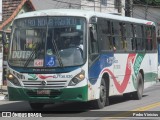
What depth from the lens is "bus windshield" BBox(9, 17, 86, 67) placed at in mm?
13961

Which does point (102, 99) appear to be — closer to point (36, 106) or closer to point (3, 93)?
point (36, 106)

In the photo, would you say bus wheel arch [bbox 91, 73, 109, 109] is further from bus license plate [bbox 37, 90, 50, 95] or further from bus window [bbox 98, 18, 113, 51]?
bus license plate [bbox 37, 90, 50, 95]

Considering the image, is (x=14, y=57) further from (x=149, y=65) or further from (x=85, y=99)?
(x=149, y=65)

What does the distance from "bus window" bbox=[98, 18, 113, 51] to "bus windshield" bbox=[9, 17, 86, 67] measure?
132 cm

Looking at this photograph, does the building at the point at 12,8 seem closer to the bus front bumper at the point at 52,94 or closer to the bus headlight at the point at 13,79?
the bus headlight at the point at 13,79

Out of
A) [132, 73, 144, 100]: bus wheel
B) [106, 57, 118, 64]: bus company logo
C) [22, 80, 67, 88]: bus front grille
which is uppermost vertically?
[106, 57, 118, 64]: bus company logo

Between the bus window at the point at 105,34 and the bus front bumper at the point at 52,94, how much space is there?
2205 mm

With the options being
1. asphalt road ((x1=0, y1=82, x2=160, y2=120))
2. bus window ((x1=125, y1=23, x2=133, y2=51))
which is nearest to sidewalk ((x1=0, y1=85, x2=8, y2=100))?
asphalt road ((x1=0, y1=82, x2=160, y2=120))

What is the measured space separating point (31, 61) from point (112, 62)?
3.36m

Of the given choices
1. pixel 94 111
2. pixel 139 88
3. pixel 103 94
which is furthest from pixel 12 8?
pixel 94 111

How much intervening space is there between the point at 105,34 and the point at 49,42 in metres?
2.47

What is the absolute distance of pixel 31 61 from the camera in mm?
14141

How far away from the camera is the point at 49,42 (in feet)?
46.5

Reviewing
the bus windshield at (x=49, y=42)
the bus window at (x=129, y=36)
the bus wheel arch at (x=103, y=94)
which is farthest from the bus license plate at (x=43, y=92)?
the bus window at (x=129, y=36)
